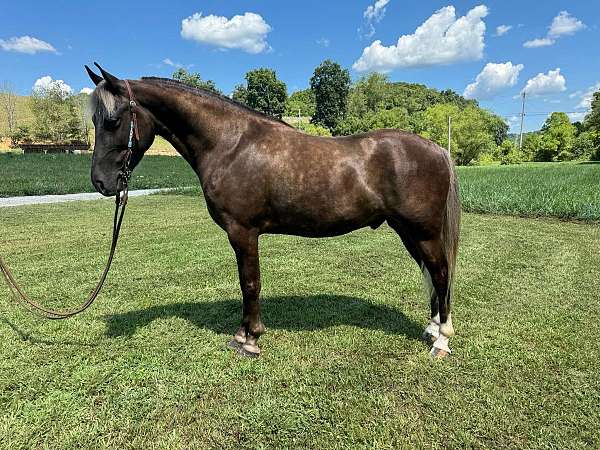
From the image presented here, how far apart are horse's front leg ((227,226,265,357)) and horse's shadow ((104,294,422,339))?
49cm

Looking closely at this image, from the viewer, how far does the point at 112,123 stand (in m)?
3.15

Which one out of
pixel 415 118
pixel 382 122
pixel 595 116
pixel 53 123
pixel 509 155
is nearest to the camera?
pixel 595 116

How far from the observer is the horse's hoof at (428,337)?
3.89m

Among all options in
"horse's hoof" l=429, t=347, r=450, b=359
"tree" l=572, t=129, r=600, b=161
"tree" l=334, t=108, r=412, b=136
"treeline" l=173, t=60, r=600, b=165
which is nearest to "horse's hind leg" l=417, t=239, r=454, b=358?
"horse's hoof" l=429, t=347, r=450, b=359

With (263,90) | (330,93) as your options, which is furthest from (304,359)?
(330,93)

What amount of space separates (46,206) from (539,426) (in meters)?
15.3

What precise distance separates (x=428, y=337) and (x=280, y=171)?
232 centimetres

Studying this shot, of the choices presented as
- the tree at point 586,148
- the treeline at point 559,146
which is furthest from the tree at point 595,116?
the treeline at point 559,146

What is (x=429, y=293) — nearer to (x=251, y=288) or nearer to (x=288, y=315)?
(x=288, y=315)

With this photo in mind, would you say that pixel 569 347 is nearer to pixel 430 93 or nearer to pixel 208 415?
pixel 208 415

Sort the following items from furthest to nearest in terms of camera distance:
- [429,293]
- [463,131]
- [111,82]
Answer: [463,131], [429,293], [111,82]

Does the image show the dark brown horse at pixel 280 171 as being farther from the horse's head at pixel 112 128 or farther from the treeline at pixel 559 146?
the treeline at pixel 559 146

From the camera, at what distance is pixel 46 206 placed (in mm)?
13406

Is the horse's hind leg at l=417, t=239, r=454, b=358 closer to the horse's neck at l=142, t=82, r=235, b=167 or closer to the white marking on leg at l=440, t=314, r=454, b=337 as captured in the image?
the white marking on leg at l=440, t=314, r=454, b=337
